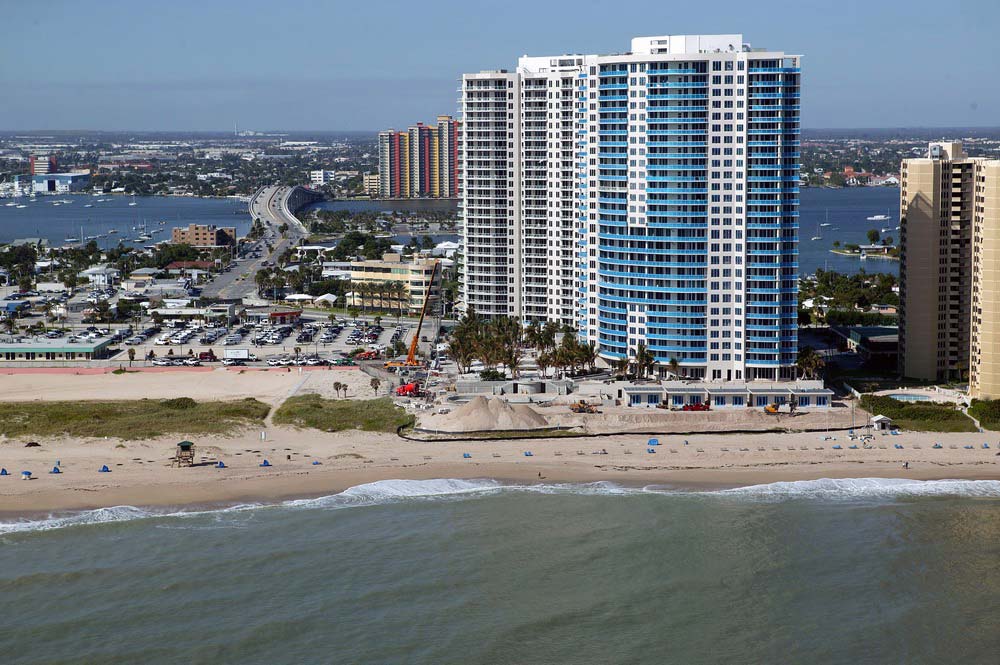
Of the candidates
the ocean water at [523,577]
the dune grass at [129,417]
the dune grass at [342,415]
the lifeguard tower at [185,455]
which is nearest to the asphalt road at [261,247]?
the dune grass at [129,417]

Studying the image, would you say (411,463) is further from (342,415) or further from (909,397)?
(909,397)

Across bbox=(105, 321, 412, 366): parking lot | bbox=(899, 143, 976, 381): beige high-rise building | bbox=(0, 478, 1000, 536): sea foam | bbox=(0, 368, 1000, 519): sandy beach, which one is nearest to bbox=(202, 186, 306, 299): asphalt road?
bbox=(105, 321, 412, 366): parking lot

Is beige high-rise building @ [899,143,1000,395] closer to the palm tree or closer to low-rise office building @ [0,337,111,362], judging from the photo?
the palm tree

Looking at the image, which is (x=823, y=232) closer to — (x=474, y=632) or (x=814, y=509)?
(x=814, y=509)

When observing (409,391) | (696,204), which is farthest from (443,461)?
(696,204)

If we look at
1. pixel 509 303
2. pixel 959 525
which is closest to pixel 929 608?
pixel 959 525

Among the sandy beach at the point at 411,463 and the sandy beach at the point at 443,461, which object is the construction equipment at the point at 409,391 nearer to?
the sandy beach at the point at 411,463
